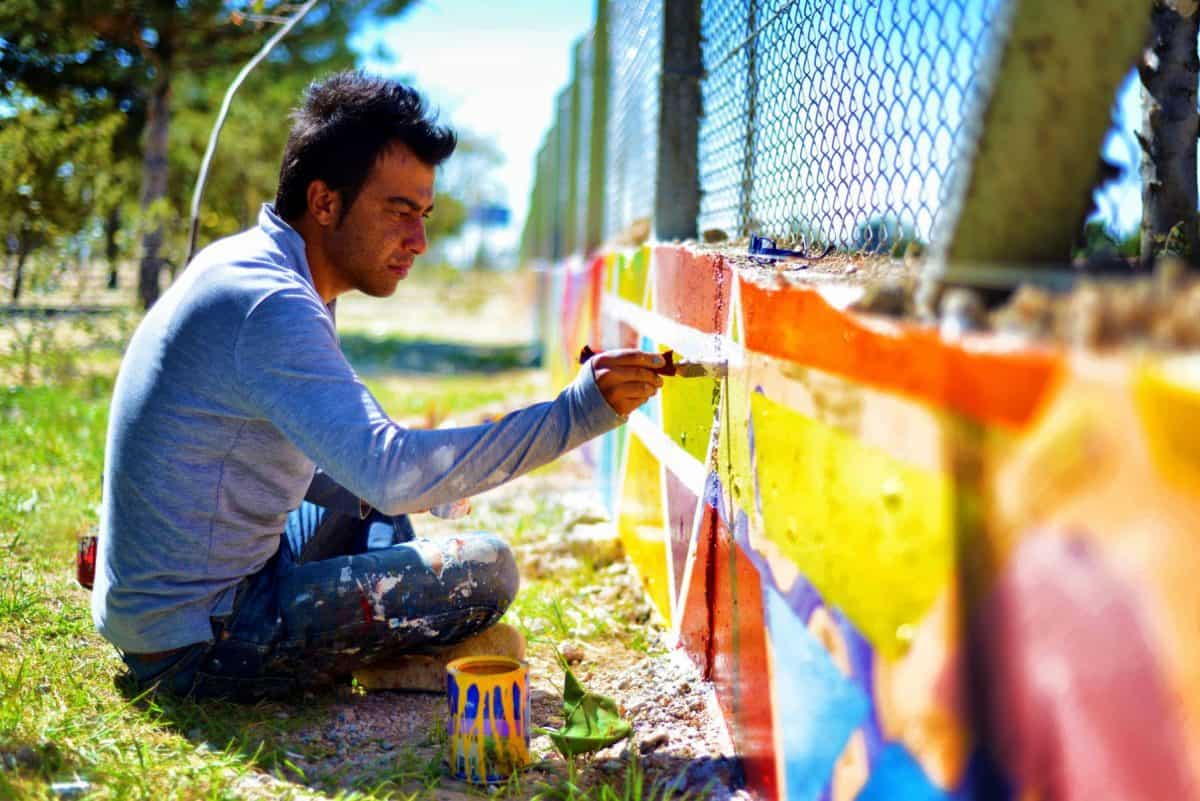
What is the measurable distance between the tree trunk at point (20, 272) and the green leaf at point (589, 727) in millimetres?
6771

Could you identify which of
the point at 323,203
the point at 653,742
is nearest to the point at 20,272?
the point at 323,203

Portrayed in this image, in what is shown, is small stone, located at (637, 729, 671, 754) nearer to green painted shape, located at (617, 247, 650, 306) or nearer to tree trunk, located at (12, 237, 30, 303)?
green painted shape, located at (617, 247, 650, 306)

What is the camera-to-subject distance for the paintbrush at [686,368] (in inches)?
90.5

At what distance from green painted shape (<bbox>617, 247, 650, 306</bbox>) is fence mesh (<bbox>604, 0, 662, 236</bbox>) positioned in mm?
227

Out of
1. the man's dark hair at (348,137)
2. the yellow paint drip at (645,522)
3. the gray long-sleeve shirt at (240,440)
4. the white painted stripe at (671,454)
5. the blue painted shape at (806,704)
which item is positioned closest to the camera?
the blue painted shape at (806,704)

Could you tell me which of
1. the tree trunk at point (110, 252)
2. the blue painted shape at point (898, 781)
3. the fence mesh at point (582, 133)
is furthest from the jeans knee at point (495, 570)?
the tree trunk at point (110, 252)

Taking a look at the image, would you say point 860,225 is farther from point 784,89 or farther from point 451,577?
point 451,577

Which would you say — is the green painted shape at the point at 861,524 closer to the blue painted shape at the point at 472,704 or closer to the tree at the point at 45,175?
the blue painted shape at the point at 472,704

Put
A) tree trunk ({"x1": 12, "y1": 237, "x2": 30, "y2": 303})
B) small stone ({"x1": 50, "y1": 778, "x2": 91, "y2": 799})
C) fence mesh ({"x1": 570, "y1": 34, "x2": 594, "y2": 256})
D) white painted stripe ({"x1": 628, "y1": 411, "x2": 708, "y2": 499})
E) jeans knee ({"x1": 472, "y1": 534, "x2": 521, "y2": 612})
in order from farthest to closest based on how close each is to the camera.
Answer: fence mesh ({"x1": 570, "y1": 34, "x2": 594, "y2": 256})
tree trunk ({"x1": 12, "y1": 237, "x2": 30, "y2": 303})
white painted stripe ({"x1": 628, "y1": 411, "x2": 708, "y2": 499})
jeans knee ({"x1": 472, "y1": 534, "x2": 521, "y2": 612})
small stone ({"x1": 50, "y1": 778, "x2": 91, "y2": 799})

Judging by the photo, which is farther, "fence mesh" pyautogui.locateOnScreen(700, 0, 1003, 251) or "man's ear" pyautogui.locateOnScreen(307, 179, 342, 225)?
"man's ear" pyautogui.locateOnScreen(307, 179, 342, 225)

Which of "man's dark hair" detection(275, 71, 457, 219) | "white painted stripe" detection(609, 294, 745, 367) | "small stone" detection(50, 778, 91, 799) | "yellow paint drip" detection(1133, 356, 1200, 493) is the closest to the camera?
"yellow paint drip" detection(1133, 356, 1200, 493)

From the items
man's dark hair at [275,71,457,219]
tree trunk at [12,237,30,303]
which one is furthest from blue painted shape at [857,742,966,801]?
tree trunk at [12,237,30,303]

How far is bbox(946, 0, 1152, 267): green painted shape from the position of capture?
4.07 ft

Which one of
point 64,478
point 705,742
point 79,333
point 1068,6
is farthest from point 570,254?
point 1068,6
